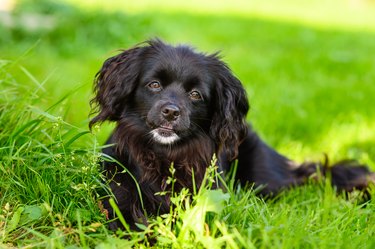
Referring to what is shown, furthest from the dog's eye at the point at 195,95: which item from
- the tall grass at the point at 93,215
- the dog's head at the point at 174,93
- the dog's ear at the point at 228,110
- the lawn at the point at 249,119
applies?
the tall grass at the point at 93,215

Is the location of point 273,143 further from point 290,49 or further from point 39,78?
point 290,49

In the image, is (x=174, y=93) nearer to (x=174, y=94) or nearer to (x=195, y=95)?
(x=174, y=94)

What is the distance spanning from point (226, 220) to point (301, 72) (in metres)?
4.68

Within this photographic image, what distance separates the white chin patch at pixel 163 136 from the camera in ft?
9.95

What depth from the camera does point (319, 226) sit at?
2.66 meters

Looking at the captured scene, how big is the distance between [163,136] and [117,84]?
0.41m

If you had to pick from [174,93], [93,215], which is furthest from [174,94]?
[93,215]

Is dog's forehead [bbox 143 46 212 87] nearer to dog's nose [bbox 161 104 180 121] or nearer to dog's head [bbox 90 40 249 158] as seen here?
dog's head [bbox 90 40 249 158]

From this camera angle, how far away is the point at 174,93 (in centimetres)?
310

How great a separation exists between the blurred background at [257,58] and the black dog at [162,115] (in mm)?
203

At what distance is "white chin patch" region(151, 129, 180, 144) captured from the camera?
3032mm

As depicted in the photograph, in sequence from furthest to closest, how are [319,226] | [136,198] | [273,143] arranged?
[273,143], [136,198], [319,226]

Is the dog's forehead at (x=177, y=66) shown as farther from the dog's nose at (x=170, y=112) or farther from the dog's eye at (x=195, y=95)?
the dog's nose at (x=170, y=112)

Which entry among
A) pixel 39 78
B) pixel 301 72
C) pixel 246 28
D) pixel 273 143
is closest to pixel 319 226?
pixel 273 143
